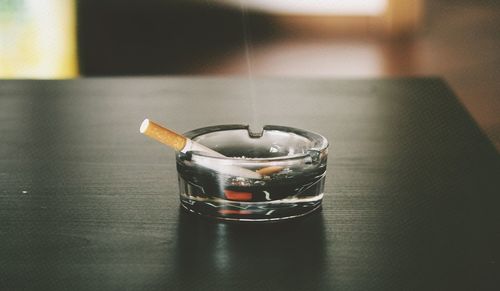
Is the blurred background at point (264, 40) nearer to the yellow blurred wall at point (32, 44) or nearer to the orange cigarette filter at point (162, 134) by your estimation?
the yellow blurred wall at point (32, 44)

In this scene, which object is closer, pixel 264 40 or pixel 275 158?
pixel 275 158

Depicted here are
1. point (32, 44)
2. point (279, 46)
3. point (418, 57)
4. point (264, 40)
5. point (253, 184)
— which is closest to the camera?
point (253, 184)

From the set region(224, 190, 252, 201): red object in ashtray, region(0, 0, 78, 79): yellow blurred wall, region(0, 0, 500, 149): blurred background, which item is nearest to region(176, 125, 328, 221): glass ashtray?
region(224, 190, 252, 201): red object in ashtray

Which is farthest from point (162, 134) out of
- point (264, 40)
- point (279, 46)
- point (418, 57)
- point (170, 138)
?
point (264, 40)

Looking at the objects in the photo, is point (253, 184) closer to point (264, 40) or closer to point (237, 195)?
point (237, 195)

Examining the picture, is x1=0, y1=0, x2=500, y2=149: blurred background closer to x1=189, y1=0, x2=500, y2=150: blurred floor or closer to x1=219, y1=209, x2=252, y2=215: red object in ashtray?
x1=189, y1=0, x2=500, y2=150: blurred floor

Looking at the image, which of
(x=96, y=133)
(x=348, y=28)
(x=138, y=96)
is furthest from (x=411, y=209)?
(x=348, y=28)
